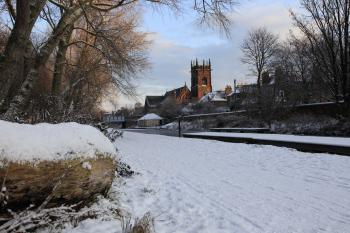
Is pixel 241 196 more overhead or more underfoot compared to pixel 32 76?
more underfoot

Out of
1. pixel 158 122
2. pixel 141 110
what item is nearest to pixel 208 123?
pixel 158 122

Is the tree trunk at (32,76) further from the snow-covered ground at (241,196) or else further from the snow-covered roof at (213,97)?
the snow-covered roof at (213,97)

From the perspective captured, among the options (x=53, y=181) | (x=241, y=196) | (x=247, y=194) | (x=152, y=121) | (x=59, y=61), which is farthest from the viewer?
(x=152, y=121)

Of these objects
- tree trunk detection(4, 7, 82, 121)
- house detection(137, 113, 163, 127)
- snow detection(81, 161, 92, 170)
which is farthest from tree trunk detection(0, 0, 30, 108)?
house detection(137, 113, 163, 127)

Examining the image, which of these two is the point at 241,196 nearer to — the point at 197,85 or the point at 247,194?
the point at 247,194

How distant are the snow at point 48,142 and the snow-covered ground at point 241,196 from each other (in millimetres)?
826

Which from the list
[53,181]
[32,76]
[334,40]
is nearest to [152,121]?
[334,40]

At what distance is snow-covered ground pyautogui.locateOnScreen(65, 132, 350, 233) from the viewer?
520 centimetres

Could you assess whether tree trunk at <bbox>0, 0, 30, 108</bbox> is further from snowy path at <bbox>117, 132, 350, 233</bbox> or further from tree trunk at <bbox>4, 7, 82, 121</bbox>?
snowy path at <bbox>117, 132, 350, 233</bbox>

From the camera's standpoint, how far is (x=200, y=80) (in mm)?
113000

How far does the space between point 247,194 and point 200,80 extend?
10654 centimetres

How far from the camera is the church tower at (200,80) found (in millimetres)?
112188

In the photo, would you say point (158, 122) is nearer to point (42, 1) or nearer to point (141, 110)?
point (141, 110)

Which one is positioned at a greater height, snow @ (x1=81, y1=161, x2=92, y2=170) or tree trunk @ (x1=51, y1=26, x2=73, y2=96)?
tree trunk @ (x1=51, y1=26, x2=73, y2=96)
